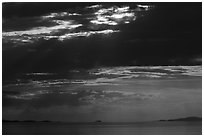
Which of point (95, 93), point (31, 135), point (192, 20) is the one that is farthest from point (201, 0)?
point (31, 135)

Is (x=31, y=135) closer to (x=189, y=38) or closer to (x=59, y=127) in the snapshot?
(x=59, y=127)

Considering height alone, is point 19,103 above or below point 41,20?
below

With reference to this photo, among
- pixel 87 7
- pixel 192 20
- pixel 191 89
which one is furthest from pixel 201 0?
pixel 87 7

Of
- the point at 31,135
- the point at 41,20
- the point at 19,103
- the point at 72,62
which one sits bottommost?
the point at 31,135

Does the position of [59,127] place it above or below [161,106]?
below

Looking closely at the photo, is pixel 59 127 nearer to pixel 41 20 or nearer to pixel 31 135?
pixel 31 135

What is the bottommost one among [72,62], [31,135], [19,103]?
[31,135]
